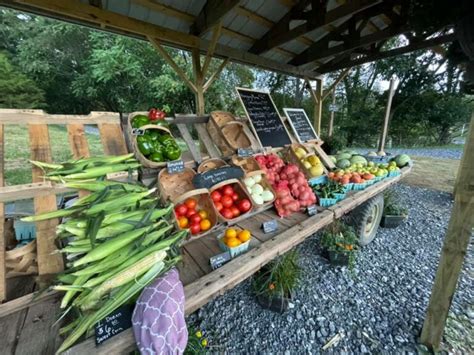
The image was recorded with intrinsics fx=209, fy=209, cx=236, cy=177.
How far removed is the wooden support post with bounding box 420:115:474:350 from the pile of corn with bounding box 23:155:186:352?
174 centimetres

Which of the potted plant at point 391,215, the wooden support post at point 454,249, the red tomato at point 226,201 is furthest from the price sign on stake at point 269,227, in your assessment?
the potted plant at point 391,215

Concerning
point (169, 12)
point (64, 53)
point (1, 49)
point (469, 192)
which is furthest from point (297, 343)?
point (1, 49)

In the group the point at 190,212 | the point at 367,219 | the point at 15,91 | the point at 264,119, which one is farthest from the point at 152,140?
the point at 15,91

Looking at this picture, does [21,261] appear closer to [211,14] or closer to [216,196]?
[216,196]

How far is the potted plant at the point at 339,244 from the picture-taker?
7.86 feet

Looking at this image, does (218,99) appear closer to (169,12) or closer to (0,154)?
(169,12)

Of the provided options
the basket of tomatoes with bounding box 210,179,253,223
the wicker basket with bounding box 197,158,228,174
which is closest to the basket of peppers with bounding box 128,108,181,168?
the wicker basket with bounding box 197,158,228,174

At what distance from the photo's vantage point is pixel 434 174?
597 cm

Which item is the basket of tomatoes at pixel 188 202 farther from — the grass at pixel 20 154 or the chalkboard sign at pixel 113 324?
the grass at pixel 20 154

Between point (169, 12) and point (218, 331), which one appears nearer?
point (218, 331)

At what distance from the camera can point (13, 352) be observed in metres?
0.81

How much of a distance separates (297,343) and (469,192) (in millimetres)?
1608

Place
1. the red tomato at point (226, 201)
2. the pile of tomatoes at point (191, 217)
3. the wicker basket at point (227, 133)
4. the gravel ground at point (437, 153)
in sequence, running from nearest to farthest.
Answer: the pile of tomatoes at point (191, 217) < the red tomato at point (226, 201) < the wicker basket at point (227, 133) < the gravel ground at point (437, 153)

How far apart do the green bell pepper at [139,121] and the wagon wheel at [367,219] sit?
2646mm
